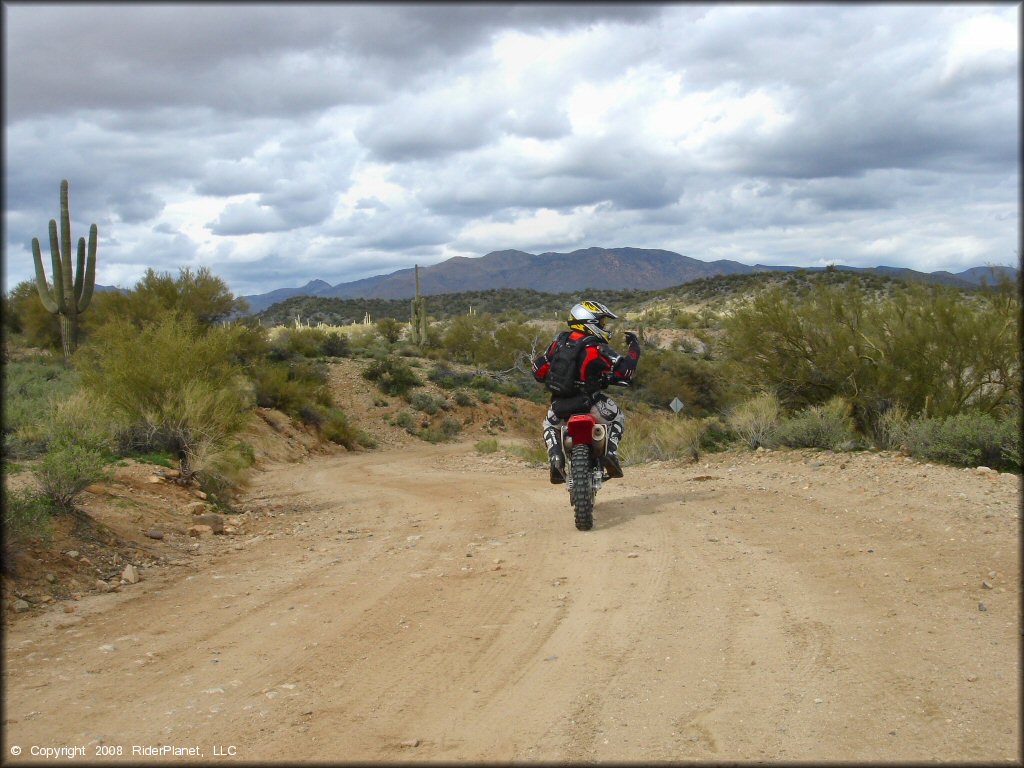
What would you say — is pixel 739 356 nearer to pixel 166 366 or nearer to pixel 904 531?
pixel 904 531

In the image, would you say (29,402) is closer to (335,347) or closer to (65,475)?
(65,475)

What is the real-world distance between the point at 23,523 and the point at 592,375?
5.67m

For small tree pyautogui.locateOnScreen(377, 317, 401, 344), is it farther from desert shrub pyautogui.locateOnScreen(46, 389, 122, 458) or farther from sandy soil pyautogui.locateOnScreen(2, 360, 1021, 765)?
sandy soil pyautogui.locateOnScreen(2, 360, 1021, 765)

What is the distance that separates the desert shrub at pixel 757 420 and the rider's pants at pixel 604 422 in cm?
589

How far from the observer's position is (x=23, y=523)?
7.23 meters

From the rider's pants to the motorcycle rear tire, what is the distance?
618mm

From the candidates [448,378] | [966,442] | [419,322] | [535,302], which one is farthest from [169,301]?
[535,302]

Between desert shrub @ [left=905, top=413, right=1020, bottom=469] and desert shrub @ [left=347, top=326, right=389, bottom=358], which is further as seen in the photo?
desert shrub @ [left=347, top=326, right=389, bottom=358]

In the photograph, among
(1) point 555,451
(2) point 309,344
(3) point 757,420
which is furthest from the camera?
(2) point 309,344

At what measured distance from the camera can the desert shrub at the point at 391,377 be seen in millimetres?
33906

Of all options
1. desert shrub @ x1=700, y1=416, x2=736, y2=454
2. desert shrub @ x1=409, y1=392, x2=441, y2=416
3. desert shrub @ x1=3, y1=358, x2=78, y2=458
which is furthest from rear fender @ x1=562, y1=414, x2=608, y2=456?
desert shrub @ x1=409, y1=392, x2=441, y2=416

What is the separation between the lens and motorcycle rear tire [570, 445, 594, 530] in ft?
29.2

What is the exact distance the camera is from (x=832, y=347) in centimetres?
1622

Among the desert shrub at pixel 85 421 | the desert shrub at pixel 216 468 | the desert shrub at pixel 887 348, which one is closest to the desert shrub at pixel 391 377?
the desert shrub at pixel 887 348
